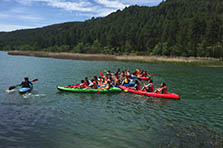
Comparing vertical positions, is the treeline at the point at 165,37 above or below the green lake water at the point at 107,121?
above

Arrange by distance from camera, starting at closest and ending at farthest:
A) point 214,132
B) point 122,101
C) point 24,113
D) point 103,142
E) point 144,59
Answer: point 103,142 < point 214,132 < point 24,113 < point 122,101 < point 144,59

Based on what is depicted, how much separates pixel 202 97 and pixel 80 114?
36.8 ft

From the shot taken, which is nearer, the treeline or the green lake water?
the green lake water

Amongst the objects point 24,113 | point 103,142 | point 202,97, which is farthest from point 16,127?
point 202,97

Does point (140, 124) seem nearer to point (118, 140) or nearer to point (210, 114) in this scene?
point (118, 140)

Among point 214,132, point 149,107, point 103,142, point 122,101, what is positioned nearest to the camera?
point 103,142

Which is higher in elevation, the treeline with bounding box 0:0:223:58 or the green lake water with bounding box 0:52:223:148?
the treeline with bounding box 0:0:223:58

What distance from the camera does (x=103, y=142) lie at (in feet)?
29.7

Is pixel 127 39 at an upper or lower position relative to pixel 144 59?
upper

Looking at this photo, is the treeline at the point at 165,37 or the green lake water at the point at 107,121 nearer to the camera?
the green lake water at the point at 107,121

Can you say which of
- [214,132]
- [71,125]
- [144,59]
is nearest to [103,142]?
[71,125]

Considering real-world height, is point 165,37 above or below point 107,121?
above

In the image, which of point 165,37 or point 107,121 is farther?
point 165,37

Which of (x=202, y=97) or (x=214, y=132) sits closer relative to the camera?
(x=214, y=132)
